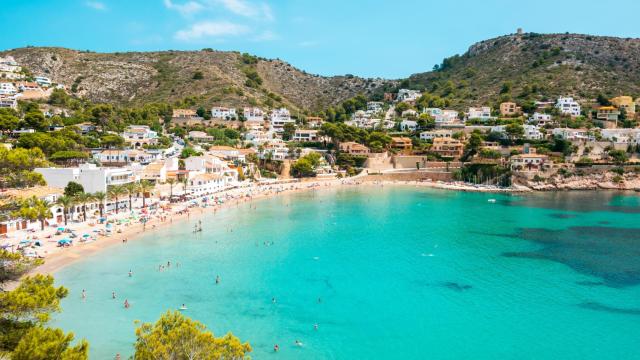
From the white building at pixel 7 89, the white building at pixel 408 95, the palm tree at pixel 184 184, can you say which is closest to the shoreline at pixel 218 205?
the palm tree at pixel 184 184

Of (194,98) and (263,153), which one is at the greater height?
(194,98)

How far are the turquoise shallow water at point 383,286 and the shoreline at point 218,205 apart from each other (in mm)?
1293

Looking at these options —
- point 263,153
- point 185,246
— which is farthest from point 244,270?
point 263,153

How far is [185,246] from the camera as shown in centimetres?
3309

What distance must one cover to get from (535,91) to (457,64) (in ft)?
146

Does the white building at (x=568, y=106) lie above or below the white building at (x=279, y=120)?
above

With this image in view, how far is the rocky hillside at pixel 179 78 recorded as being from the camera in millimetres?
108375

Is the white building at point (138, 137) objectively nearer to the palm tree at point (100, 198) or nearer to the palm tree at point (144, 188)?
the palm tree at point (144, 188)

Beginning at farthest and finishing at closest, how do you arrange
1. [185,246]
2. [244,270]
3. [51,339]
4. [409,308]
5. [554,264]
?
[185,246] → [554,264] → [244,270] → [409,308] → [51,339]

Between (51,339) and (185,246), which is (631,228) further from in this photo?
(51,339)

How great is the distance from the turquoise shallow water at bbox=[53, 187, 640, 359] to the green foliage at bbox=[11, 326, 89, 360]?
763cm

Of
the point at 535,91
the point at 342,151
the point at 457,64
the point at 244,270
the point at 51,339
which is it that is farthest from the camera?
the point at 457,64

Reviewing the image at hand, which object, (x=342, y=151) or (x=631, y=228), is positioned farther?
(x=342, y=151)

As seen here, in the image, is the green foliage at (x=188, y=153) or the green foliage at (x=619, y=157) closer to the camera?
the green foliage at (x=188, y=153)
